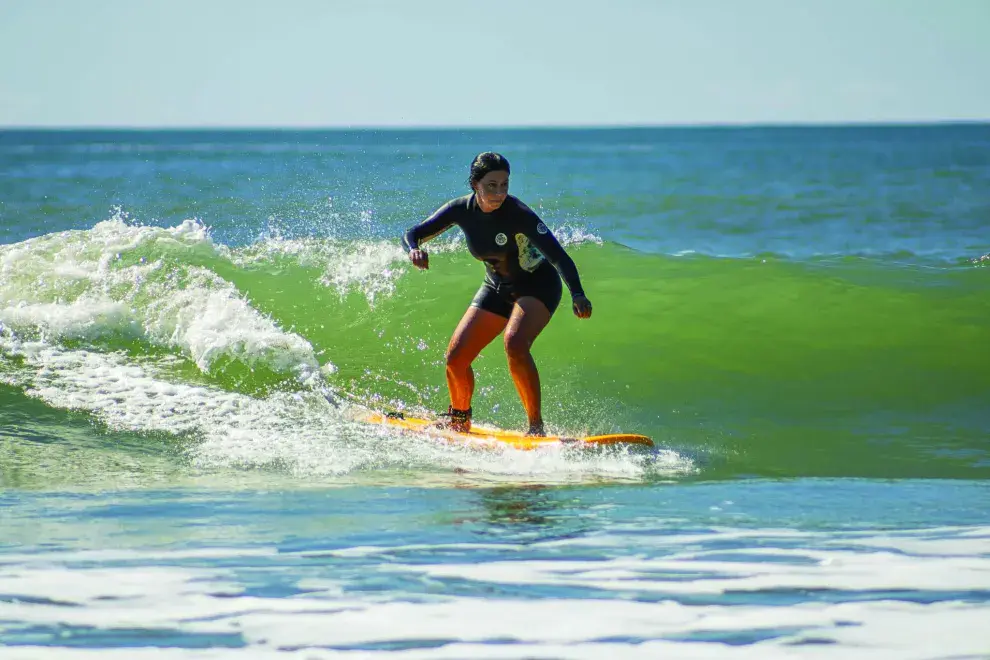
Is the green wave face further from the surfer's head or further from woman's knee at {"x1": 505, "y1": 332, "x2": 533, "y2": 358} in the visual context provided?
the surfer's head

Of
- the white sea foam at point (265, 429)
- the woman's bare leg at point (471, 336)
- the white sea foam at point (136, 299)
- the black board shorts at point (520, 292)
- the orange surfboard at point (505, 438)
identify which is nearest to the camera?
the white sea foam at point (265, 429)

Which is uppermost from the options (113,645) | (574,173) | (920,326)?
(574,173)

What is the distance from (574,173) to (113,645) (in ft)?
146

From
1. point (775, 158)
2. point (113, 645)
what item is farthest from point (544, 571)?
point (775, 158)

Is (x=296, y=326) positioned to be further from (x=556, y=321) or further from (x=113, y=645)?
(x=113, y=645)

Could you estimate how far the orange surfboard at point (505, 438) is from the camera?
Answer: 244 inches

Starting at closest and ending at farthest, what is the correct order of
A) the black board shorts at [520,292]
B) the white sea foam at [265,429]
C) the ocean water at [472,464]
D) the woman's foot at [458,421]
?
the ocean water at [472,464] → the white sea foam at [265,429] → the black board shorts at [520,292] → the woman's foot at [458,421]

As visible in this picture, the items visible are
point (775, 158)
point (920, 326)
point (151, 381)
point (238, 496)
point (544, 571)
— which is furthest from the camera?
point (775, 158)

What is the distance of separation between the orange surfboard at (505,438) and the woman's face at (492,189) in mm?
1316

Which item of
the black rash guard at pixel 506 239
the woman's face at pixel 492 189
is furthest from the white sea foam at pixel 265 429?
the woman's face at pixel 492 189

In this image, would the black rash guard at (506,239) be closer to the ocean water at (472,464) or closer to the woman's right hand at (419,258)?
the woman's right hand at (419,258)

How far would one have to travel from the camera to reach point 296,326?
10.5 meters

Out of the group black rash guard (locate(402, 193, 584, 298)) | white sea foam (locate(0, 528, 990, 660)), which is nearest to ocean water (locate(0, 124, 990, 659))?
white sea foam (locate(0, 528, 990, 660))

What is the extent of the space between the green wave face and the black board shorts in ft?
2.93
